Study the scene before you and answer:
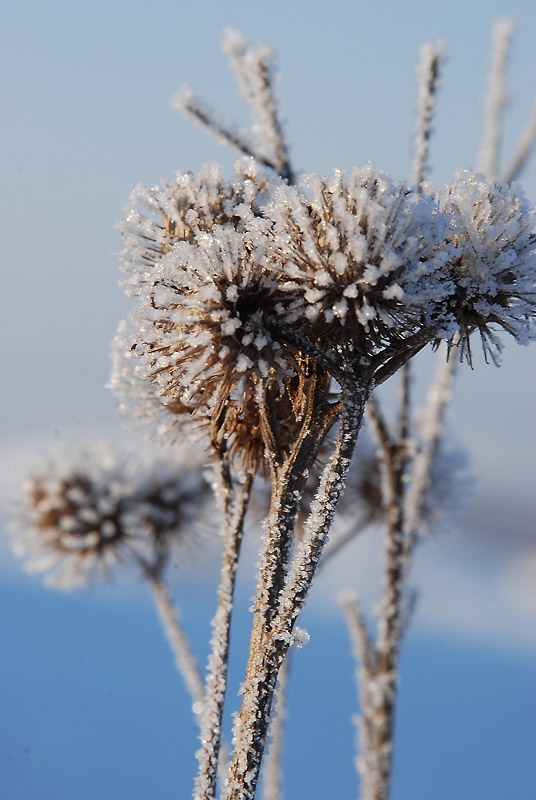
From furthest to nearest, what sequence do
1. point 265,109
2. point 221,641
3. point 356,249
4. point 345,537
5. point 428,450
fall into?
point 345,537 < point 428,450 < point 265,109 < point 221,641 < point 356,249

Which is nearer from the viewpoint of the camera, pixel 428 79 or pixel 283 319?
pixel 283 319

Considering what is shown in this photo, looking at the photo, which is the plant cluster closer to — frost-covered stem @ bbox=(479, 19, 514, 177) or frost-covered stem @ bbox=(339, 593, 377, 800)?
frost-covered stem @ bbox=(339, 593, 377, 800)

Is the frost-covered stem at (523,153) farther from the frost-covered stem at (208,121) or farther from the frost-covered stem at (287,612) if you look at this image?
the frost-covered stem at (287,612)

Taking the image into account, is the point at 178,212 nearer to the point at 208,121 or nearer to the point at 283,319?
the point at 283,319

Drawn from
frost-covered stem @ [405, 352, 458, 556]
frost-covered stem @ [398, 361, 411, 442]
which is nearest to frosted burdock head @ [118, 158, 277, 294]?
frost-covered stem @ [398, 361, 411, 442]

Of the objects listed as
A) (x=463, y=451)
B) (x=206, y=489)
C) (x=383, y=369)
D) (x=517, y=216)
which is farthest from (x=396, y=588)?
(x=517, y=216)

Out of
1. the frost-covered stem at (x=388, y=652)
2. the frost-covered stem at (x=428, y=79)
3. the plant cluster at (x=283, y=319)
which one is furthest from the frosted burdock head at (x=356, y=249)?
the frost-covered stem at (x=388, y=652)

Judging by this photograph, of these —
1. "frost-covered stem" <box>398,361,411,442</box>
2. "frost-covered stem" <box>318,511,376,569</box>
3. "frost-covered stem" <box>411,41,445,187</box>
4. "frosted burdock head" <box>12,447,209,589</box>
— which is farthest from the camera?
"frosted burdock head" <box>12,447,209,589</box>

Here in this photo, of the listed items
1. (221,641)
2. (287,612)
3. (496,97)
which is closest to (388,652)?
(221,641)
